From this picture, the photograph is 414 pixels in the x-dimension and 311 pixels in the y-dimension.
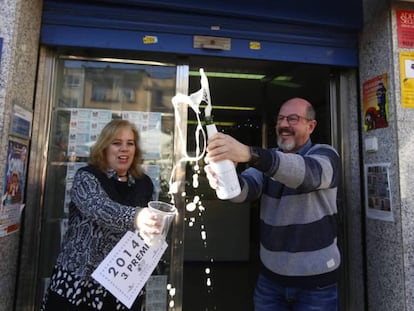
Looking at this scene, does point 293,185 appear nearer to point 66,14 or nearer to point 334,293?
point 334,293

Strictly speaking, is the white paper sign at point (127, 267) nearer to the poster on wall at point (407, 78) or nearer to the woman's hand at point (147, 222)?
the woman's hand at point (147, 222)

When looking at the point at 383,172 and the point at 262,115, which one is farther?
the point at 262,115

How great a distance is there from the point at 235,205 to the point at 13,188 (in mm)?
3850

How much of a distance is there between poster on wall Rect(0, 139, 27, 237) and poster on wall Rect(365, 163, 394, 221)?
2647 mm

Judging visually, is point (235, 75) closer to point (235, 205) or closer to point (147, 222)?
point (235, 205)

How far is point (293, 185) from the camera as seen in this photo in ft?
5.21

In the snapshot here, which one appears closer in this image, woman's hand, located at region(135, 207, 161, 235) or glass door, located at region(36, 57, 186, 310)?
woman's hand, located at region(135, 207, 161, 235)

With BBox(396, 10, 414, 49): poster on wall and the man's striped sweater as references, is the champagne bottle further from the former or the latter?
BBox(396, 10, 414, 49): poster on wall

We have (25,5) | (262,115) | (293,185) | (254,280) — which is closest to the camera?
(293,185)

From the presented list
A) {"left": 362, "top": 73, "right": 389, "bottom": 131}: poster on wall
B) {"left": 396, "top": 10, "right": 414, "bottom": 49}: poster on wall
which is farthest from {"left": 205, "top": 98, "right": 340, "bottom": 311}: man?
{"left": 396, "top": 10, "right": 414, "bottom": 49}: poster on wall

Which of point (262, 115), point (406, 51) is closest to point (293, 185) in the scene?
point (406, 51)

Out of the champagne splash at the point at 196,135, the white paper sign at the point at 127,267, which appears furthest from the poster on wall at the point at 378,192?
the white paper sign at the point at 127,267

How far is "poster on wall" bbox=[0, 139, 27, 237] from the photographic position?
2.08m

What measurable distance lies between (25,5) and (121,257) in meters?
1.83
